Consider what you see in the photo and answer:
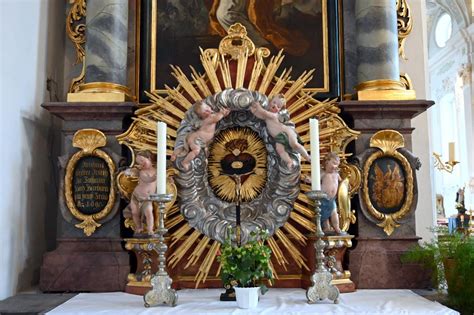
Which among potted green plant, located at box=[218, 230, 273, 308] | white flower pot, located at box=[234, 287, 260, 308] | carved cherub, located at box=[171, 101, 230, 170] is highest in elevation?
carved cherub, located at box=[171, 101, 230, 170]

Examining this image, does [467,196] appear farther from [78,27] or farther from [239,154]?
[78,27]

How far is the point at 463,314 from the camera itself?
10.6 ft

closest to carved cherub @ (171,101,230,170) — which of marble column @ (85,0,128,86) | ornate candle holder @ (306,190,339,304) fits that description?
marble column @ (85,0,128,86)

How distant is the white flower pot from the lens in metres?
2.97

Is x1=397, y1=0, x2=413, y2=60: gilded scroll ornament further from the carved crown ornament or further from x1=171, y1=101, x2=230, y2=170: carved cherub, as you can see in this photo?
x1=171, y1=101, x2=230, y2=170: carved cherub

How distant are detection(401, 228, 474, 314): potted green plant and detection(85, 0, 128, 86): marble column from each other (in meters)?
2.53

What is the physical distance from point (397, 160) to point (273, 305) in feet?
5.03

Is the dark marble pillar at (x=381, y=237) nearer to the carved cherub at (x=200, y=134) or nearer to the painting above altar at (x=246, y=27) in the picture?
the painting above altar at (x=246, y=27)

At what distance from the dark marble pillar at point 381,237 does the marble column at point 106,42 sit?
5.70 ft

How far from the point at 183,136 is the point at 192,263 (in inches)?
36.7

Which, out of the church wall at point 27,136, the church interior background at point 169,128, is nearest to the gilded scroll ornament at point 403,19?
the church interior background at point 169,128

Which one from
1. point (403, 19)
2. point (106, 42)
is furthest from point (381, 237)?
point (106, 42)

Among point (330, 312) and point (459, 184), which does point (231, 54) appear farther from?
point (459, 184)

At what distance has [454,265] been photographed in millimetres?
3246
